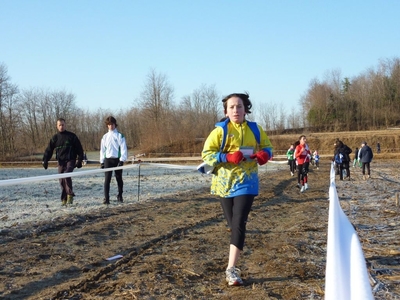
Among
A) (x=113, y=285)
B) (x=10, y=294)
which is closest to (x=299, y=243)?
(x=113, y=285)

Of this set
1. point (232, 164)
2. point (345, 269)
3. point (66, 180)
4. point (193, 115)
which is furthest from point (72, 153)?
point (193, 115)

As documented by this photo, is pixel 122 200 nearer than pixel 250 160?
No

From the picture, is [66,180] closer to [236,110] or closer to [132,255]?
[132,255]

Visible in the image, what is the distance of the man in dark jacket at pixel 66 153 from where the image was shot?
401 inches

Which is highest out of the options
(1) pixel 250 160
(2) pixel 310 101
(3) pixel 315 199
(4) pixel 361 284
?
(2) pixel 310 101

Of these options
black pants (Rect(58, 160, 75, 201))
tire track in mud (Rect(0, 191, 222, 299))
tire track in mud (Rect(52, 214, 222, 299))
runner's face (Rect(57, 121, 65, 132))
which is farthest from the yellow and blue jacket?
runner's face (Rect(57, 121, 65, 132))

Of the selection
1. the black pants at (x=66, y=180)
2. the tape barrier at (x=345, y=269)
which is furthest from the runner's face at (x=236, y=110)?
the black pants at (x=66, y=180)

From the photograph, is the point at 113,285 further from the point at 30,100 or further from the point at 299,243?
the point at 30,100

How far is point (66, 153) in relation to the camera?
33.4ft

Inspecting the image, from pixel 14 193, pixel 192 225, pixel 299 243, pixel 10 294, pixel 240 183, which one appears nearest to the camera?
pixel 10 294

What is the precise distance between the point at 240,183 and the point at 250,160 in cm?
26

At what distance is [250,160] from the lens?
4.42 metres

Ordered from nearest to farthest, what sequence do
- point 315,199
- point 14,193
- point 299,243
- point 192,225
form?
1. point 299,243
2. point 192,225
3. point 315,199
4. point 14,193

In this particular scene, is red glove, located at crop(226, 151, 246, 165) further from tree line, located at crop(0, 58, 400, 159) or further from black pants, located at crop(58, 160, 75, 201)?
tree line, located at crop(0, 58, 400, 159)
